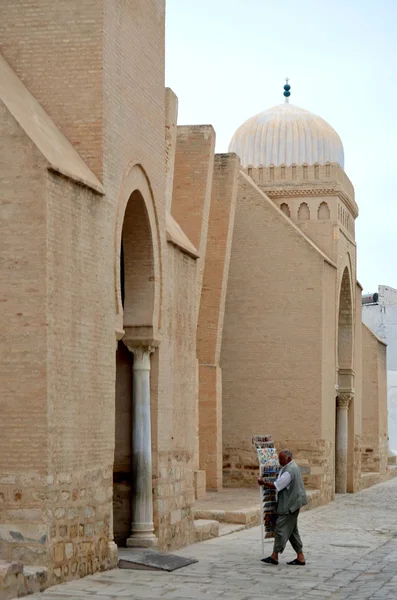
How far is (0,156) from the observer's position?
33.5ft

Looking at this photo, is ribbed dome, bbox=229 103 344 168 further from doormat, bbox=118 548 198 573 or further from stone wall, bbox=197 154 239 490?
doormat, bbox=118 548 198 573

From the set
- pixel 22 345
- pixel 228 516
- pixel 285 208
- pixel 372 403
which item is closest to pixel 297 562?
pixel 22 345

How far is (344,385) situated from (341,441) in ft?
4.38

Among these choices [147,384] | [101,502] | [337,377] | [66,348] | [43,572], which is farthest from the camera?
[337,377]

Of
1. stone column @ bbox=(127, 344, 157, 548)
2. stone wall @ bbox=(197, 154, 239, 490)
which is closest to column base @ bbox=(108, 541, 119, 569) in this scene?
stone column @ bbox=(127, 344, 157, 548)

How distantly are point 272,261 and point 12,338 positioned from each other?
15.2 m

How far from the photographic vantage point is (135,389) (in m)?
13.2

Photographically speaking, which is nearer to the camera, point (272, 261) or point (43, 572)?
point (43, 572)

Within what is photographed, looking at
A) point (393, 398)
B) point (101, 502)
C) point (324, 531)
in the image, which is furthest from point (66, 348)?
point (393, 398)

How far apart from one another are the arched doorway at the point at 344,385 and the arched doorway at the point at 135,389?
1582 centimetres

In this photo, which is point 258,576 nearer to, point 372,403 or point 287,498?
point 287,498

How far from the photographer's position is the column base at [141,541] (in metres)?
13.0

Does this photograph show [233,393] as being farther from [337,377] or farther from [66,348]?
[66,348]

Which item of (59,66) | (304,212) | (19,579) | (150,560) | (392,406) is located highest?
(304,212)
